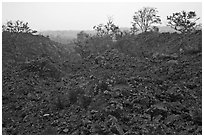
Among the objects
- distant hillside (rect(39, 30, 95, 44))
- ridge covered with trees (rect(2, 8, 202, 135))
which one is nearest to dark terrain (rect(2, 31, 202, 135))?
ridge covered with trees (rect(2, 8, 202, 135))

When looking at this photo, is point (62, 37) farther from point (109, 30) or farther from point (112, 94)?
point (112, 94)

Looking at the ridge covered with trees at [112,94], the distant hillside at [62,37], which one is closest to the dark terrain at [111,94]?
the ridge covered with trees at [112,94]

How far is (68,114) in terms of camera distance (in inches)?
264

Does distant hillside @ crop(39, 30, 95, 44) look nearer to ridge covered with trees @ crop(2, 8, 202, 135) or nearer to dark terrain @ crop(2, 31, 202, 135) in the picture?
ridge covered with trees @ crop(2, 8, 202, 135)

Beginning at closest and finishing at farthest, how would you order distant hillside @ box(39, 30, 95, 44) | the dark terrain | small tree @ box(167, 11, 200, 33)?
the dark terrain, small tree @ box(167, 11, 200, 33), distant hillside @ box(39, 30, 95, 44)

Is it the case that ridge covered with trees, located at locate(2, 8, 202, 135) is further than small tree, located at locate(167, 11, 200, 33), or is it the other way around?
small tree, located at locate(167, 11, 200, 33)

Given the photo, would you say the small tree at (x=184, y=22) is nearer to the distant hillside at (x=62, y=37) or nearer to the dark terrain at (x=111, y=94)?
the dark terrain at (x=111, y=94)

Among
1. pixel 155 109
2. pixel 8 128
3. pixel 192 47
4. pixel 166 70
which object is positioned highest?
pixel 192 47

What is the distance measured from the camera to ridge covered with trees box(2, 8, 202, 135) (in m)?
5.89

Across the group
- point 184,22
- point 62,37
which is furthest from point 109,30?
point 62,37

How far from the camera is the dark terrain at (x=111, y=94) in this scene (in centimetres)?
589

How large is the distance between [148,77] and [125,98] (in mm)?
1885

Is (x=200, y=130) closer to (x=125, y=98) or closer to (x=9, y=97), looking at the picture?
(x=125, y=98)

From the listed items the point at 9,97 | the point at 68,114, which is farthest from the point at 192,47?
the point at 9,97
